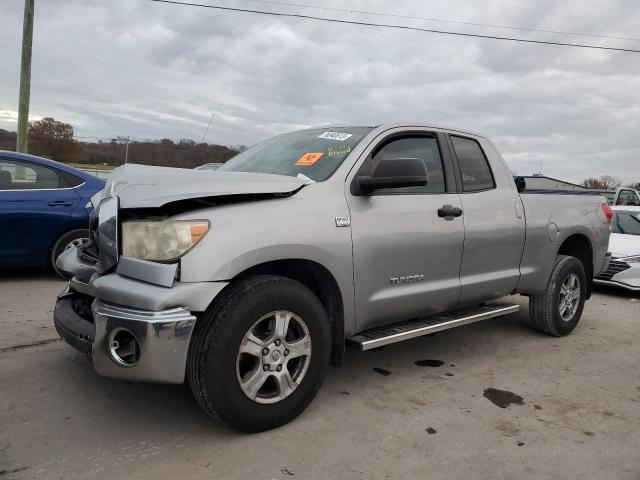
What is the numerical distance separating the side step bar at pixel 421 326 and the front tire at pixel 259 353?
366mm

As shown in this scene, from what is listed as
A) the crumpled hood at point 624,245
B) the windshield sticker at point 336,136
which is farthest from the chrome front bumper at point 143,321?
the crumpled hood at point 624,245

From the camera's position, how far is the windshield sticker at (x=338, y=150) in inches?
135

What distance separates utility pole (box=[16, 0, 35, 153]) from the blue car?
276 inches

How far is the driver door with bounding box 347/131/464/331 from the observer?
3.22 meters

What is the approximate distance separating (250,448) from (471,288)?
2.09 meters

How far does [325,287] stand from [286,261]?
1.15 feet

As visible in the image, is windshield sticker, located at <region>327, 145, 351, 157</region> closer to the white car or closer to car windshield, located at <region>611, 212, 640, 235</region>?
the white car

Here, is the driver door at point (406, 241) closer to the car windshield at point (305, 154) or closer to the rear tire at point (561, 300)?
the car windshield at point (305, 154)

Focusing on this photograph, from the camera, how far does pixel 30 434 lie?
8.89 feet

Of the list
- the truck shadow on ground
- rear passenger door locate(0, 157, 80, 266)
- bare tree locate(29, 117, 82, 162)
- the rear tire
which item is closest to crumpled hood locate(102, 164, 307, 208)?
the truck shadow on ground

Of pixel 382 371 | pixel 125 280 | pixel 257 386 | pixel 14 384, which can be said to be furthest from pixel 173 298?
pixel 382 371

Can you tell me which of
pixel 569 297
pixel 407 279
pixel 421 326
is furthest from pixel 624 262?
pixel 407 279

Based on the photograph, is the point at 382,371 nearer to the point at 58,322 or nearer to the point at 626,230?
the point at 58,322

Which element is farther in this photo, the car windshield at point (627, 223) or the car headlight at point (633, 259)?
the car windshield at point (627, 223)
